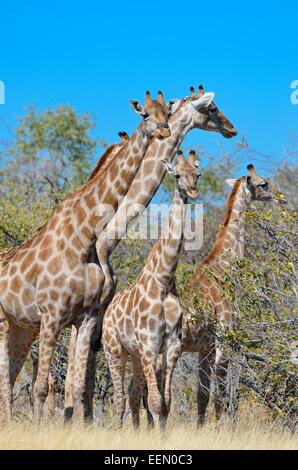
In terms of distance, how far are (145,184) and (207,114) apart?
4.48 ft

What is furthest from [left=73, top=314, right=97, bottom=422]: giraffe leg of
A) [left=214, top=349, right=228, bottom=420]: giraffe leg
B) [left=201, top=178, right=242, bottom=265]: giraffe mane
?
[left=201, top=178, right=242, bottom=265]: giraffe mane

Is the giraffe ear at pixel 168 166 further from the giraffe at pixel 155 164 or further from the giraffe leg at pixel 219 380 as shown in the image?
the giraffe leg at pixel 219 380

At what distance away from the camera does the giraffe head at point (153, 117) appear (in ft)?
28.9

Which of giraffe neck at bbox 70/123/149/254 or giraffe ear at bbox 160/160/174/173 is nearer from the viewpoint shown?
giraffe neck at bbox 70/123/149/254

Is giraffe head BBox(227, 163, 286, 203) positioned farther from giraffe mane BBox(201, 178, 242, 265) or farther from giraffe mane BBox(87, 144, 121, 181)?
giraffe mane BBox(87, 144, 121, 181)

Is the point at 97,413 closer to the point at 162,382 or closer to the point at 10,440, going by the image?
the point at 162,382

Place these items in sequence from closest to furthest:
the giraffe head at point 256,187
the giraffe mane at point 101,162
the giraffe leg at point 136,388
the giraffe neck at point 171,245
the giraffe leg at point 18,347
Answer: the giraffe neck at point 171,245, the giraffe leg at point 18,347, the giraffe mane at point 101,162, the giraffe leg at point 136,388, the giraffe head at point 256,187

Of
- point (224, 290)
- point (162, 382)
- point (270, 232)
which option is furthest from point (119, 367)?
point (270, 232)

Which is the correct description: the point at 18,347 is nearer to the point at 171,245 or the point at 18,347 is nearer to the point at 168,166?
the point at 171,245

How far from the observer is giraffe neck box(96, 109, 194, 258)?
30.8ft

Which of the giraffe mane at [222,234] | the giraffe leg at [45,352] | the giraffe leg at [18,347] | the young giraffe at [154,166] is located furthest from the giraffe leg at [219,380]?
the giraffe leg at [45,352]

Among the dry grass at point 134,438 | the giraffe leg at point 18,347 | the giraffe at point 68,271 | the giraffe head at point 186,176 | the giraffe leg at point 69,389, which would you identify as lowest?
the dry grass at point 134,438

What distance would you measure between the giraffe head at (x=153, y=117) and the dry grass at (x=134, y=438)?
8.21 feet
